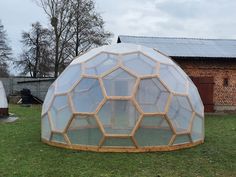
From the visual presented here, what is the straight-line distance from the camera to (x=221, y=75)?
881 inches

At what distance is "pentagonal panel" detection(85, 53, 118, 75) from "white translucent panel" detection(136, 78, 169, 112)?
2.96 feet

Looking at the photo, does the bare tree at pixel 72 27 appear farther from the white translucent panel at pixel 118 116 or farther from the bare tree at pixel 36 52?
the white translucent panel at pixel 118 116

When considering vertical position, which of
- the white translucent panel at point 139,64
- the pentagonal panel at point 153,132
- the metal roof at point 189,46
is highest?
the metal roof at point 189,46

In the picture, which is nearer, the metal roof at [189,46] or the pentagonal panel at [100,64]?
the pentagonal panel at [100,64]

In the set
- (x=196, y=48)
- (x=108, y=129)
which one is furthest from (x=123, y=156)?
Answer: (x=196, y=48)

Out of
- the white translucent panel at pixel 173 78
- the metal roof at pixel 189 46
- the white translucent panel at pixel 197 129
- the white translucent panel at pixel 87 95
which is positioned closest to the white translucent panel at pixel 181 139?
the white translucent panel at pixel 197 129

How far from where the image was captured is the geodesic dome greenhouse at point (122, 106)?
29.4 feet

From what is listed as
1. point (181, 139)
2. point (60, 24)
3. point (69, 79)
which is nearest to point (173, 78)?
point (181, 139)

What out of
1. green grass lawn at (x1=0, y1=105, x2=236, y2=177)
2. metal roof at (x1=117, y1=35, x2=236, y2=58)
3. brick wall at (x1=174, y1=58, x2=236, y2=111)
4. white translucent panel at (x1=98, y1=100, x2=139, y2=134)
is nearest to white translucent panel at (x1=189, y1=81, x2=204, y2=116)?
green grass lawn at (x1=0, y1=105, x2=236, y2=177)

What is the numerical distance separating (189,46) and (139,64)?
14.3 metres

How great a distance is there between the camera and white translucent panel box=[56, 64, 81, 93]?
980 cm

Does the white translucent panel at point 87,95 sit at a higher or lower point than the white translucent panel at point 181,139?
higher

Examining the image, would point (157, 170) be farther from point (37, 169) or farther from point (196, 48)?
point (196, 48)

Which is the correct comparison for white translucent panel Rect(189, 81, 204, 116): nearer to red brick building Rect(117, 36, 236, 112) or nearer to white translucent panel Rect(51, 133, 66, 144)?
white translucent panel Rect(51, 133, 66, 144)
